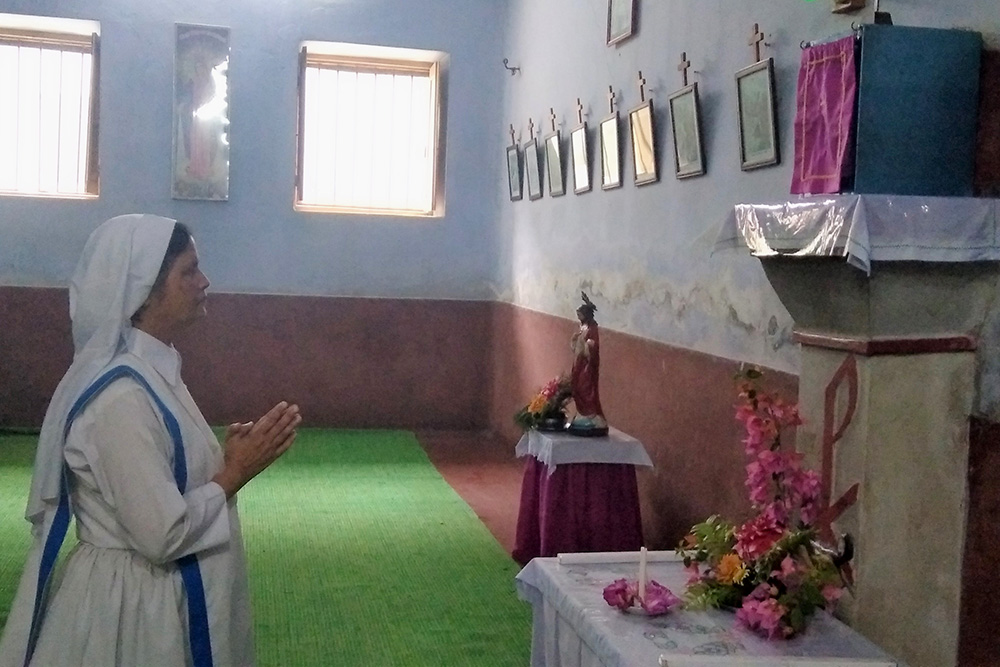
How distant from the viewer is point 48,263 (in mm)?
7203

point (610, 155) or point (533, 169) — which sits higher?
point (533, 169)

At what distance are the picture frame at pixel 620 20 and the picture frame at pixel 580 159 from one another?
57cm

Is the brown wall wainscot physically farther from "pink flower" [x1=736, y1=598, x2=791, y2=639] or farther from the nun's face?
"pink flower" [x1=736, y1=598, x2=791, y2=639]

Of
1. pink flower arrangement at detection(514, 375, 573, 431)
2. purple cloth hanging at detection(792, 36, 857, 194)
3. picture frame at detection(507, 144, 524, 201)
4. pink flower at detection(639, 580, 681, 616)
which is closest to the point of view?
pink flower at detection(639, 580, 681, 616)

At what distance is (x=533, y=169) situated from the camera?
6.70m

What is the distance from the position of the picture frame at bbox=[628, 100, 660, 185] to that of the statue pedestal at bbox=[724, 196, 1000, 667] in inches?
90.9

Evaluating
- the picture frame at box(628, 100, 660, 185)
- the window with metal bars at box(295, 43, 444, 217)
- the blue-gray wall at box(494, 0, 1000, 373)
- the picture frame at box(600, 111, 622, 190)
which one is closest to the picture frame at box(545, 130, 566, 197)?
the blue-gray wall at box(494, 0, 1000, 373)

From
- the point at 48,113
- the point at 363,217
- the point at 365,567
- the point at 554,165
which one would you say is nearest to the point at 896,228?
the point at 365,567

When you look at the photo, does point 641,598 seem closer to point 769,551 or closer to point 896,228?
point 769,551

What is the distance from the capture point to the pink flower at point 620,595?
7.23ft

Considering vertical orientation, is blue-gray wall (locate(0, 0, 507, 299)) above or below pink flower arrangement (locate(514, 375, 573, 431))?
above

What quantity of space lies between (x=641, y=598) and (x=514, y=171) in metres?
5.25

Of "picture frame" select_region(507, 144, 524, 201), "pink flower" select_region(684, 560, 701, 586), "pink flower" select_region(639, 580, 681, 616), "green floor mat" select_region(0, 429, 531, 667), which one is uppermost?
"picture frame" select_region(507, 144, 524, 201)

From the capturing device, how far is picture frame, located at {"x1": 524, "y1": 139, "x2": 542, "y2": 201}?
658 centimetres
